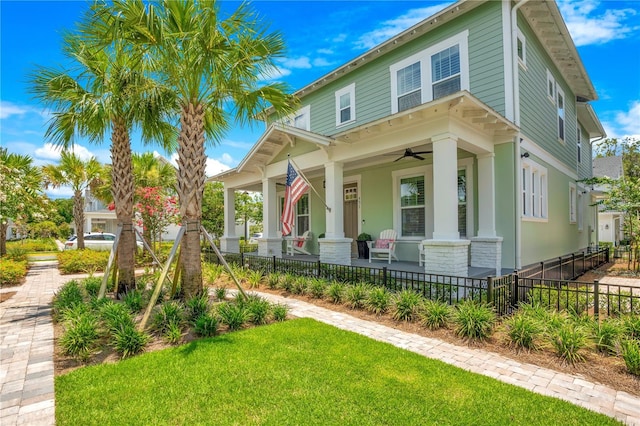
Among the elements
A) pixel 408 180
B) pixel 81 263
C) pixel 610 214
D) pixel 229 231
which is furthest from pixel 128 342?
pixel 610 214

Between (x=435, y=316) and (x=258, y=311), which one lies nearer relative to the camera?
(x=435, y=316)

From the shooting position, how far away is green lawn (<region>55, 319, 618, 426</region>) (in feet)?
9.62

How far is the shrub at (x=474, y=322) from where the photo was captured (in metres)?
4.96

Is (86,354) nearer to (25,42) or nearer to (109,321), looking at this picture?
(109,321)

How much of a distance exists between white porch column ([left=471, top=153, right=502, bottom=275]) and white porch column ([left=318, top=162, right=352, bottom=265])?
3450 mm

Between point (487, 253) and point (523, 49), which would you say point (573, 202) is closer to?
point (523, 49)

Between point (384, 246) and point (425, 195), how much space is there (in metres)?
2.06

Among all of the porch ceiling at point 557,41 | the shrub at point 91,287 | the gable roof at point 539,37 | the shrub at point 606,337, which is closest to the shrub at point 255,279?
the shrub at point 91,287

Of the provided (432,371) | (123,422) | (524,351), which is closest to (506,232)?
(524,351)

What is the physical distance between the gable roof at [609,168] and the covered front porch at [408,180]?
21608 millimetres

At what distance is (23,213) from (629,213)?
2031 cm

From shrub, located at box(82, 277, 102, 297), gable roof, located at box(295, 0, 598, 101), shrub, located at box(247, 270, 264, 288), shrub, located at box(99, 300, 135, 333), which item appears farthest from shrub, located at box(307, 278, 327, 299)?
gable roof, located at box(295, 0, 598, 101)

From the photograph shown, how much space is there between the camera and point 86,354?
429cm

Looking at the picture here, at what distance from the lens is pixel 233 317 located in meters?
5.48
